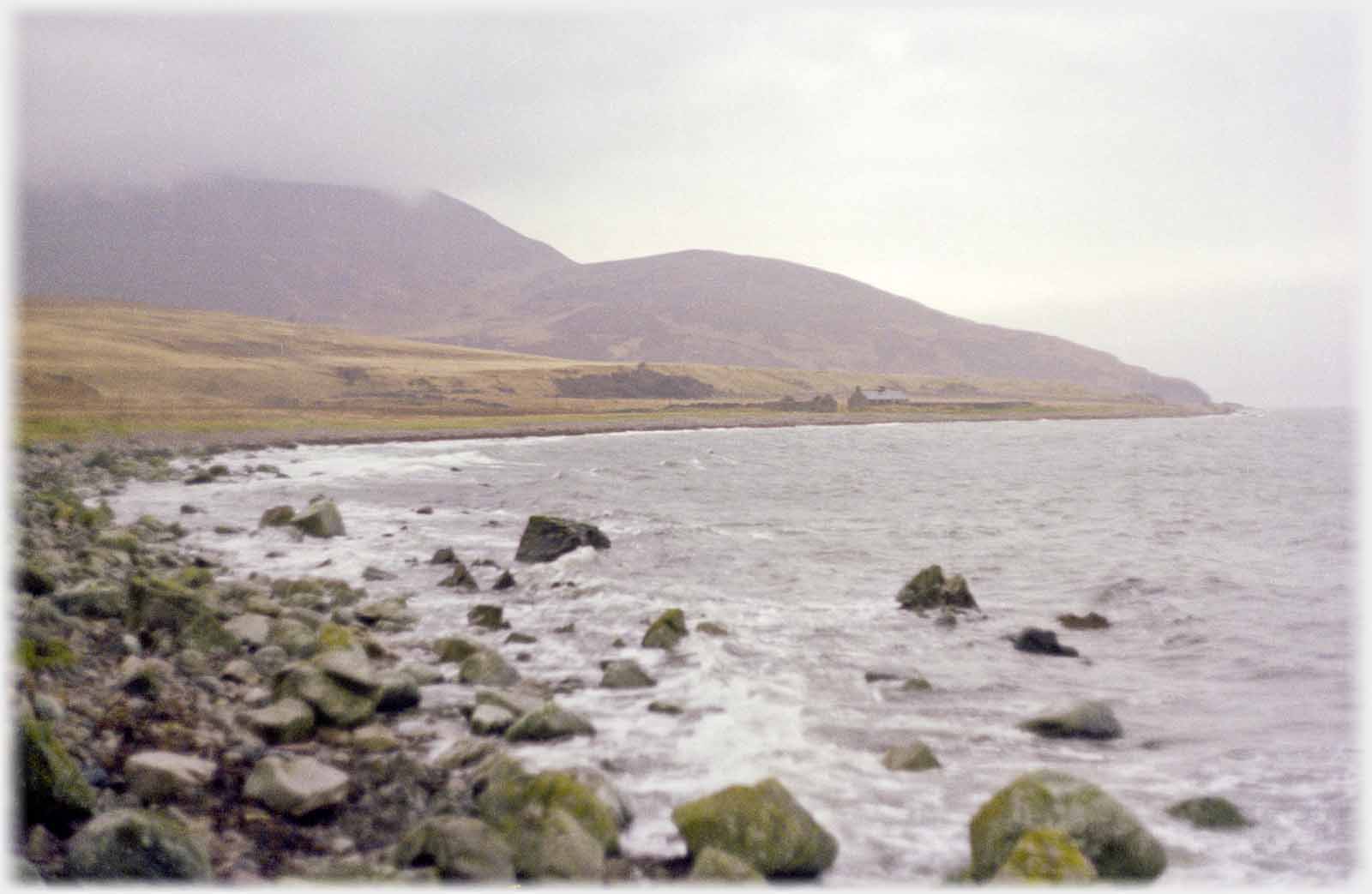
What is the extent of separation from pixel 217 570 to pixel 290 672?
30.5 ft

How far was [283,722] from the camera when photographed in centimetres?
888

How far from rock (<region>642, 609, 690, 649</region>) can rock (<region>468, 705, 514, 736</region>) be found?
4.17 metres

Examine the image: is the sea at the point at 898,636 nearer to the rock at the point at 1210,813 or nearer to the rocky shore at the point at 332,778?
the rock at the point at 1210,813

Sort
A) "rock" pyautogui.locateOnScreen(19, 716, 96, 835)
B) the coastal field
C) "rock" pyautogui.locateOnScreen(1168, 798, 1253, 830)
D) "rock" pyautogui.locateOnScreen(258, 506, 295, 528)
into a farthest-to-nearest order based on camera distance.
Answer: the coastal field → "rock" pyautogui.locateOnScreen(258, 506, 295, 528) → "rock" pyautogui.locateOnScreen(1168, 798, 1253, 830) → "rock" pyautogui.locateOnScreen(19, 716, 96, 835)

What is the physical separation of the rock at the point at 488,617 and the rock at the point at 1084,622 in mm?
9764

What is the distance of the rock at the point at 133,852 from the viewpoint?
585cm

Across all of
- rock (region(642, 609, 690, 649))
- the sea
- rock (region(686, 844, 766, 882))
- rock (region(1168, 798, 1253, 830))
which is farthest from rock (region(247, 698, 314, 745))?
rock (region(1168, 798, 1253, 830))

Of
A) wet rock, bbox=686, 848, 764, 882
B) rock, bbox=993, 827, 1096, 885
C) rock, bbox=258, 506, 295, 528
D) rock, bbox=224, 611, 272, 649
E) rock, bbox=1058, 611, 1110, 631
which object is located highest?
rock, bbox=258, 506, 295, 528

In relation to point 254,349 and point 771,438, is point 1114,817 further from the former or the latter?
point 254,349

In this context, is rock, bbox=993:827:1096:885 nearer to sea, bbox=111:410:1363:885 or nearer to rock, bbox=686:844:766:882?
sea, bbox=111:410:1363:885

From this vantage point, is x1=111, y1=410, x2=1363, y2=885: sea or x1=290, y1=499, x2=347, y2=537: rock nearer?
x1=111, y1=410, x2=1363, y2=885: sea

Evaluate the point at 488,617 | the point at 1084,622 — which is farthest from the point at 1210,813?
the point at 488,617

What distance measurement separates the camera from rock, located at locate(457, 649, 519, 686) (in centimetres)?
1125

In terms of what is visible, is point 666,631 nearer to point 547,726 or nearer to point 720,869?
point 547,726
